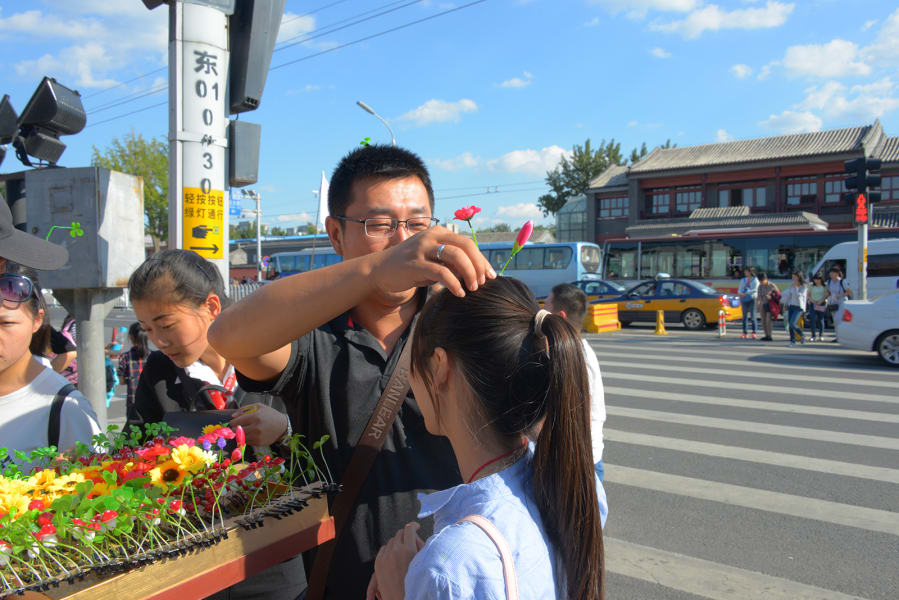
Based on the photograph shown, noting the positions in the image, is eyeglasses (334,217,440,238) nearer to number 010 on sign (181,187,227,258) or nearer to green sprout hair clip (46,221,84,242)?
number 010 on sign (181,187,227,258)

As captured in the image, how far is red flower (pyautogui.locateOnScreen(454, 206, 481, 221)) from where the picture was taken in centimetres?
151

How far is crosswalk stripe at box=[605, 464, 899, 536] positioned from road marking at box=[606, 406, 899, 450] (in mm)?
1935

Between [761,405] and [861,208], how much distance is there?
8925 millimetres

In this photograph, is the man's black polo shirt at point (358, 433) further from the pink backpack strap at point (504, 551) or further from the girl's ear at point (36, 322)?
the girl's ear at point (36, 322)

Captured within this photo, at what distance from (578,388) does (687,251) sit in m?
23.3

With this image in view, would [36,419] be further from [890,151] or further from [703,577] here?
[890,151]

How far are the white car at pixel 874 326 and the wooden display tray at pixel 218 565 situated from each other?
12.5 m

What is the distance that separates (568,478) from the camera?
1.22 meters

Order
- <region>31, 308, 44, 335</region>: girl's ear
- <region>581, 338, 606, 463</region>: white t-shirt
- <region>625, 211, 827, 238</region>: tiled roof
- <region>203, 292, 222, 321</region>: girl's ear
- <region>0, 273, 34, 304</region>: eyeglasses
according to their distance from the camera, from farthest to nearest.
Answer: <region>625, 211, 827, 238</region>: tiled roof, <region>581, 338, 606, 463</region>: white t-shirt, <region>203, 292, 222, 321</region>: girl's ear, <region>31, 308, 44, 335</region>: girl's ear, <region>0, 273, 34, 304</region>: eyeglasses

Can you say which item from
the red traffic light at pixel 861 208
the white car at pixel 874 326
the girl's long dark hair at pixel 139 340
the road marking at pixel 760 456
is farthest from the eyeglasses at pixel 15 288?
the red traffic light at pixel 861 208

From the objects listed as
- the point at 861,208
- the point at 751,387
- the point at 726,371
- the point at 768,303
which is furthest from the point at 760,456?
the point at 861,208

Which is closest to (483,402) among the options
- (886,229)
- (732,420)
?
(732,420)

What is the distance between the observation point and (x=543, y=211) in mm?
54469

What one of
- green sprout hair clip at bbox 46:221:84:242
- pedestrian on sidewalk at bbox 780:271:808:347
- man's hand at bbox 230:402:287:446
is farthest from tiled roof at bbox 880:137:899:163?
man's hand at bbox 230:402:287:446
